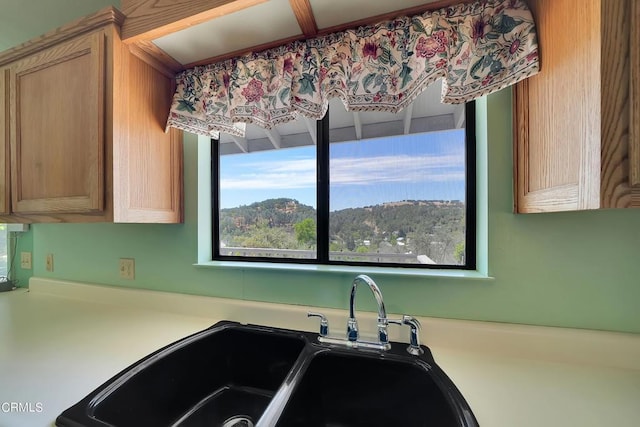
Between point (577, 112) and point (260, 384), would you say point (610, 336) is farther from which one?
point (260, 384)

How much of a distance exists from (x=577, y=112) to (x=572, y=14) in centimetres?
24

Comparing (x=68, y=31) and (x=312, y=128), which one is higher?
(x=68, y=31)

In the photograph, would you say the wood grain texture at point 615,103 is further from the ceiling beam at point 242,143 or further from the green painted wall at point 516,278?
the ceiling beam at point 242,143

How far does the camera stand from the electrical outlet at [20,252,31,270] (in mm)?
1554

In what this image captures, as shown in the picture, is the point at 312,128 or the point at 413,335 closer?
the point at 413,335

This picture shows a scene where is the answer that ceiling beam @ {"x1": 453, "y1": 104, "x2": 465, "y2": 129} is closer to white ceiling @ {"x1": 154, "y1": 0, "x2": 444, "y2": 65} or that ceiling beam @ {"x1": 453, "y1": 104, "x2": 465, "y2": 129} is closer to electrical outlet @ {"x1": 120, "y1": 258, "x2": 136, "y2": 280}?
white ceiling @ {"x1": 154, "y1": 0, "x2": 444, "y2": 65}

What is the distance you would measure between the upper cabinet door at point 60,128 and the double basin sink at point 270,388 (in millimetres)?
648

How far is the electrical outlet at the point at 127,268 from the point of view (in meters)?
1.30

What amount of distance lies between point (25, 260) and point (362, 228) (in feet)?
6.93

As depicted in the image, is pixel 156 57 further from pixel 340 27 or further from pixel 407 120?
pixel 407 120

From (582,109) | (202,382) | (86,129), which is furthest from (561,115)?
(86,129)

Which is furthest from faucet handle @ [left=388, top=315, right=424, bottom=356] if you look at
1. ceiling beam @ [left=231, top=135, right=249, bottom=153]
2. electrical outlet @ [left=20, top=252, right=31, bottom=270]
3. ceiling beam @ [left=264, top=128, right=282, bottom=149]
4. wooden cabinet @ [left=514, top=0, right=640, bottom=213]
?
electrical outlet @ [left=20, top=252, right=31, bottom=270]

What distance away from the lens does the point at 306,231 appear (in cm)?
124

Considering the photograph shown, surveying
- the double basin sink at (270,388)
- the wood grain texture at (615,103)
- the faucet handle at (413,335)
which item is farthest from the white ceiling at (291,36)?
the double basin sink at (270,388)
